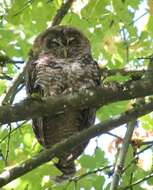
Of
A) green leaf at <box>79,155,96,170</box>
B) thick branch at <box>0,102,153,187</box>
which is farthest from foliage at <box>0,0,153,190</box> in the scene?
thick branch at <box>0,102,153,187</box>

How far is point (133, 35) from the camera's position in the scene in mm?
5273

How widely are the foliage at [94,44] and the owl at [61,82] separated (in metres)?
0.14

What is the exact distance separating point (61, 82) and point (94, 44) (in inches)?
29.0

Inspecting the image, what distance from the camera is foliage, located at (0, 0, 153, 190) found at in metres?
4.40

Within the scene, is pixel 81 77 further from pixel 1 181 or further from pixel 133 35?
pixel 1 181

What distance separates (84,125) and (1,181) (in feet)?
6.94

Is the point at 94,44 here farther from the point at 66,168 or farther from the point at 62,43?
the point at 66,168

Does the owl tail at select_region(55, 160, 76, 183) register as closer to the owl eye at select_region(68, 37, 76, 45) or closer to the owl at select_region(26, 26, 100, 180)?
the owl at select_region(26, 26, 100, 180)

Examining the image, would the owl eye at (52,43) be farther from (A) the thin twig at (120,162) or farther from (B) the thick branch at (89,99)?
(B) the thick branch at (89,99)

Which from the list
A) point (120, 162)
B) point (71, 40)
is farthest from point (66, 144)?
point (71, 40)

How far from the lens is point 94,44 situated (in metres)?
5.63

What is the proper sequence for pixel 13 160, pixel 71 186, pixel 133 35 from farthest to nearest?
pixel 133 35 → pixel 13 160 → pixel 71 186

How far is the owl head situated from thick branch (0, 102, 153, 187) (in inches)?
100

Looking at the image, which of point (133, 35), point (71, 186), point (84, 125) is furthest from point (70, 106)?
point (133, 35)
